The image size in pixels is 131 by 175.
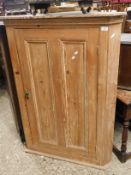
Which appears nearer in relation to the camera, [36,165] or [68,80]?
[68,80]

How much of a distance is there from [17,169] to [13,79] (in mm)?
802

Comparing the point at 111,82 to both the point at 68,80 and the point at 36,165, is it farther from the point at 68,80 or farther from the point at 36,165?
the point at 36,165

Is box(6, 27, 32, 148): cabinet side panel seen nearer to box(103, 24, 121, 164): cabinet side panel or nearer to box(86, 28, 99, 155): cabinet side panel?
box(86, 28, 99, 155): cabinet side panel

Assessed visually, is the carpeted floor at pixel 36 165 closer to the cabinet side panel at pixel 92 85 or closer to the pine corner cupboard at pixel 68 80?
the pine corner cupboard at pixel 68 80

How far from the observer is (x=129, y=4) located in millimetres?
4137

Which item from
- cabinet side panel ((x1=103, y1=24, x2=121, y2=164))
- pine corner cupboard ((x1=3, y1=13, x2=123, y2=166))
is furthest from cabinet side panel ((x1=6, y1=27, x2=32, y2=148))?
cabinet side panel ((x1=103, y1=24, x2=121, y2=164))

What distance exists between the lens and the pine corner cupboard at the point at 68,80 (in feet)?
4.24

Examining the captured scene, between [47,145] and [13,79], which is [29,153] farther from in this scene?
[13,79]

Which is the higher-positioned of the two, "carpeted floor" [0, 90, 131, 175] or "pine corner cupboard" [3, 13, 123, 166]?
"pine corner cupboard" [3, 13, 123, 166]

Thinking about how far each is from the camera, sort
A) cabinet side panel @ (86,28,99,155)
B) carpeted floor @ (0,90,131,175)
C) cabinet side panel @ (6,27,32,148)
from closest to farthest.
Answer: cabinet side panel @ (86,28,99,155) → cabinet side panel @ (6,27,32,148) → carpeted floor @ (0,90,131,175)

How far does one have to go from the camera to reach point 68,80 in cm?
149

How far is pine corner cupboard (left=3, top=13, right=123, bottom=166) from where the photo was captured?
1.29 metres

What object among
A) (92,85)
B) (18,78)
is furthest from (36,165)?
(92,85)

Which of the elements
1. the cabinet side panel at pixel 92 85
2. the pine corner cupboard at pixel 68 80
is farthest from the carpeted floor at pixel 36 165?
the cabinet side panel at pixel 92 85
